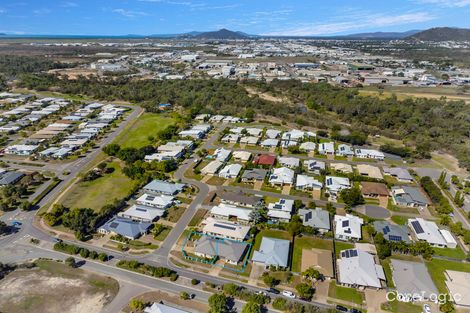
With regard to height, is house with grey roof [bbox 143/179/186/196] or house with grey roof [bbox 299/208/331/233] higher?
house with grey roof [bbox 143/179/186/196]

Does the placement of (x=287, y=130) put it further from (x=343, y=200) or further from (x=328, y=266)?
(x=328, y=266)

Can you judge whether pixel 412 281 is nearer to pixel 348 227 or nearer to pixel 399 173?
pixel 348 227

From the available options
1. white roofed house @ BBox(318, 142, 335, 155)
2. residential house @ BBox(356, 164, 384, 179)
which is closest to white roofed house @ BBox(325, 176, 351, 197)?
residential house @ BBox(356, 164, 384, 179)

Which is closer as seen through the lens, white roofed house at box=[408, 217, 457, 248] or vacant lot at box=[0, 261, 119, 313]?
vacant lot at box=[0, 261, 119, 313]

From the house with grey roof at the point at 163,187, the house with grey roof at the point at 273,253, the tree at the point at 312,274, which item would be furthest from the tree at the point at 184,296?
the house with grey roof at the point at 163,187

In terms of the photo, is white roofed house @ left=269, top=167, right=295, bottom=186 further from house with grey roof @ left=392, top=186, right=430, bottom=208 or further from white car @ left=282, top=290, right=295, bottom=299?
white car @ left=282, top=290, right=295, bottom=299

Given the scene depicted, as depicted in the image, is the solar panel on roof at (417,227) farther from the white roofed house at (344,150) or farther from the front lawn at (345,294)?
the white roofed house at (344,150)
